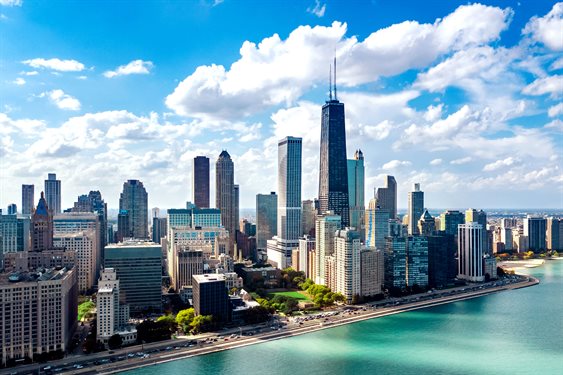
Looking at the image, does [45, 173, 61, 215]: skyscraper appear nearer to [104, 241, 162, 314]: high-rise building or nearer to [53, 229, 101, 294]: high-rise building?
[53, 229, 101, 294]: high-rise building

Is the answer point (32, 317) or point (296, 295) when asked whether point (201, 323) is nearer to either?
point (32, 317)

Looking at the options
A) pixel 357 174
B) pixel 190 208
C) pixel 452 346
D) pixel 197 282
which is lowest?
pixel 452 346

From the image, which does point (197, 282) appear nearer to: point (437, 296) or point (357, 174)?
point (437, 296)

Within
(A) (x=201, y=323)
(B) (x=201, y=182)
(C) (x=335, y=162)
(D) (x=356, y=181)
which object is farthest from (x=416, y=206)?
(A) (x=201, y=323)

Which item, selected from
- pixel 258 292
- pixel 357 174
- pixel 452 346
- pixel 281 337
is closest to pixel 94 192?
pixel 357 174

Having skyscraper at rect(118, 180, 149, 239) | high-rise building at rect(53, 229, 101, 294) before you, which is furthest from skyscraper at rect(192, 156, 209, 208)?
high-rise building at rect(53, 229, 101, 294)

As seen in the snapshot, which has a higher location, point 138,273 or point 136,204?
point 136,204
